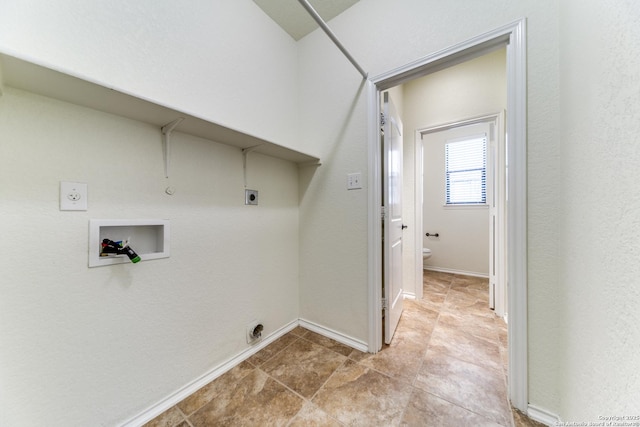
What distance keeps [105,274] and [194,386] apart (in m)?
0.82

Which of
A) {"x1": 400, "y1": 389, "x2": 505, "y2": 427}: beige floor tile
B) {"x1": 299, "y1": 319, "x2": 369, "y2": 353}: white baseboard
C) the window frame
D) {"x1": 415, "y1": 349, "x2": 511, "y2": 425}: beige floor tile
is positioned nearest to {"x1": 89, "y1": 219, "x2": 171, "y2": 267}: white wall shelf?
{"x1": 299, "y1": 319, "x2": 369, "y2": 353}: white baseboard

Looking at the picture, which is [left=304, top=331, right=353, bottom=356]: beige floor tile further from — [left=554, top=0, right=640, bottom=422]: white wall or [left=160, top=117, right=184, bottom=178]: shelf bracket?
[left=160, top=117, right=184, bottom=178]: shelf bracket

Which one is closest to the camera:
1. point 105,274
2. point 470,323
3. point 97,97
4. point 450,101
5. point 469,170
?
point 97,97

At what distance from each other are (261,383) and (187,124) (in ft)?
5.10

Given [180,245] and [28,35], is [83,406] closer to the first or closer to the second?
[180,245]

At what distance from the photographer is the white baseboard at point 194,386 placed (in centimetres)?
105

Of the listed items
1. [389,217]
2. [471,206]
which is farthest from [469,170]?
[389,217]

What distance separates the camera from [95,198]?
945 mm

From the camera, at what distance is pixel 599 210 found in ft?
2.29

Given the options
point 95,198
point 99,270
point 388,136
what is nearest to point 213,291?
point 99,270

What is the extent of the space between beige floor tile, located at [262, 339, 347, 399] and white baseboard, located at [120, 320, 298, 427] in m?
0.16

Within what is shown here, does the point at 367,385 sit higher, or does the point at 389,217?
the point at 389,217

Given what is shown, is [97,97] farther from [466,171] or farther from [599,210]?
[466,171]

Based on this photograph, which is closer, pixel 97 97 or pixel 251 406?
pixel 97 97
